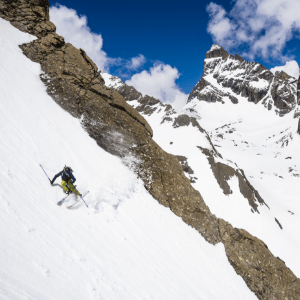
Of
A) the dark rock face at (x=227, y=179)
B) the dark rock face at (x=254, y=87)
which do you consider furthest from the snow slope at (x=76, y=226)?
the dark rock face at (x=254, y=87)

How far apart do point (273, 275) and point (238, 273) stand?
3757 mm

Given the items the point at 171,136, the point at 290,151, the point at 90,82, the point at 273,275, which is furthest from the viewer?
the point at 290,151

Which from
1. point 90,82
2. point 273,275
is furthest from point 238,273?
point 90,82

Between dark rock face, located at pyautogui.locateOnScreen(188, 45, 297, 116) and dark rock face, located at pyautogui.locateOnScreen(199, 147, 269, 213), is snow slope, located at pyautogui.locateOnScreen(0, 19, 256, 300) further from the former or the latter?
dark rock face, located at pyautogui.locateOnScreen(188, 45, 297, 116)

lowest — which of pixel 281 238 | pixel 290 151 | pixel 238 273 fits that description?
pixel 238 273

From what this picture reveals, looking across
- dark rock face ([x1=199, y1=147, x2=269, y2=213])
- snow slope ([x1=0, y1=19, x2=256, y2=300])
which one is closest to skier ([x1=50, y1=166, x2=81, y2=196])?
snow slope ([x1=0, y1=19, x2=256, y2=300])

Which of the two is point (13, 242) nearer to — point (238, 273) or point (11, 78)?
point (11, 78)

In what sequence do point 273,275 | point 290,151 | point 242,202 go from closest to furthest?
1. point 273,275
2. point 242,202
3. point 290,151

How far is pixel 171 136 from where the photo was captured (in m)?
46.6

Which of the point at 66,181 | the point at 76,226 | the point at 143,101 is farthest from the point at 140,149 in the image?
the point at 143,101

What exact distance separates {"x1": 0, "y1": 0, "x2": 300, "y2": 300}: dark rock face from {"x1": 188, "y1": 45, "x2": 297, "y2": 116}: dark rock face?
6623 inches

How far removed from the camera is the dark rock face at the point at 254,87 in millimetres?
150625

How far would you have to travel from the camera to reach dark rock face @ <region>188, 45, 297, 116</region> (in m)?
151

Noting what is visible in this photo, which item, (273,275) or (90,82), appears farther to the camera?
(90,82)
